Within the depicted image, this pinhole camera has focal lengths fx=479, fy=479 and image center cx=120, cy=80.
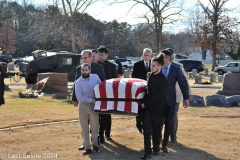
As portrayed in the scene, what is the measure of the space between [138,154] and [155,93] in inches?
46.1

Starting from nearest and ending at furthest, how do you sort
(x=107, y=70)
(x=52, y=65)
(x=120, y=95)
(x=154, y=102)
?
(x=154, y=102)
(x=120, y=95)
(x=107, y=70)
(x=52, y=65)

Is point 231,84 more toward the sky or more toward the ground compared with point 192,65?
more toward the ground

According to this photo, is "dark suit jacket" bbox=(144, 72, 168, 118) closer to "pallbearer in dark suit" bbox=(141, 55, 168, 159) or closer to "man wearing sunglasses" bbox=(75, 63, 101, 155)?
"pallbearer in dark suit" bbox=(141, 55, 168, 159)

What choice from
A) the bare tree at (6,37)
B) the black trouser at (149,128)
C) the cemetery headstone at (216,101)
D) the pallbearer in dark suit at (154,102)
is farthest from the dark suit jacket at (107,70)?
the bare tree at (6,37)

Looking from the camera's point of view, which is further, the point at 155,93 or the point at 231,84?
the point at 231,84

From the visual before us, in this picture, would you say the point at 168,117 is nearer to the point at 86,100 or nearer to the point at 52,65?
the point at 86,100

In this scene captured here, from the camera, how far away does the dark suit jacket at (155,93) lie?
7227 mm

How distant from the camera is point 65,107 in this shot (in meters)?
14.9

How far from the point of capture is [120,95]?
295 inches

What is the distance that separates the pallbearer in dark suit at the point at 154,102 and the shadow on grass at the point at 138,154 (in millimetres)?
340

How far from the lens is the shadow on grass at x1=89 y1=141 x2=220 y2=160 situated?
755cm

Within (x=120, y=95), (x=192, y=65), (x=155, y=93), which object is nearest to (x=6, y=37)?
(x=192, y=65)

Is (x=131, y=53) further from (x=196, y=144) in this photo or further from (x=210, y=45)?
(x=196, y=144)

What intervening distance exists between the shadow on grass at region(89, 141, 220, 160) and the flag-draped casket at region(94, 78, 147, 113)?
Answer: 76 cm
